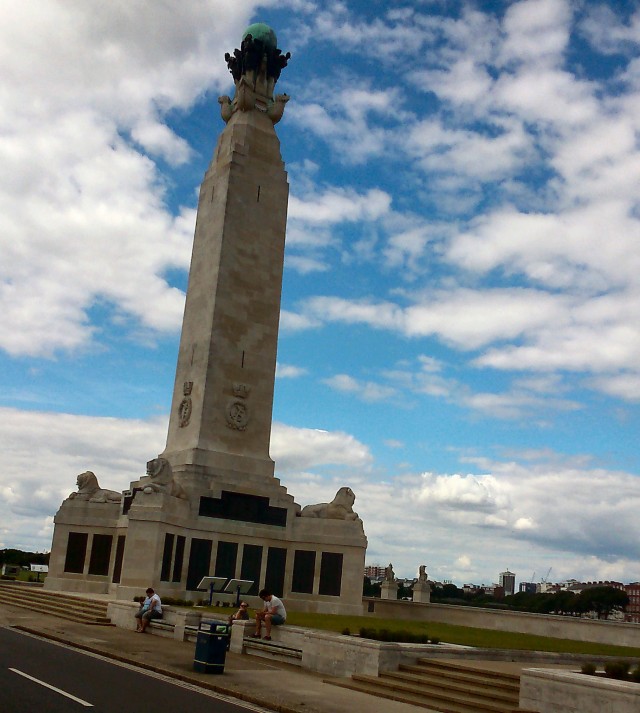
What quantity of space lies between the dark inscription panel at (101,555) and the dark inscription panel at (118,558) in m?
0.95

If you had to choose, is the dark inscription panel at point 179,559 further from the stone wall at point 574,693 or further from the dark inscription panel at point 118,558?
the stone wall at point 574,693

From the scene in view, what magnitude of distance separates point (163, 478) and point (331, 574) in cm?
1099

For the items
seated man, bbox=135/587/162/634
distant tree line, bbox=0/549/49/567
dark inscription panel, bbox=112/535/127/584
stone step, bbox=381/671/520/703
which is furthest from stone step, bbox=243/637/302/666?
distant tree line, bbox=0/549/49/567

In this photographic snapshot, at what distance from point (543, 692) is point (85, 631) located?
1627cm

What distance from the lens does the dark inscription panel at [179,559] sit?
41.0 m

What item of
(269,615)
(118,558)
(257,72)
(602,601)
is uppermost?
(257,72)

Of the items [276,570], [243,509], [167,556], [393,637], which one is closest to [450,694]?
[393,637]

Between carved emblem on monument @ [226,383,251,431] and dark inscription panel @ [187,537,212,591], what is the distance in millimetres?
7324

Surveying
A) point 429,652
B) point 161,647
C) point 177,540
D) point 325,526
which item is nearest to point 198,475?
point 177,540

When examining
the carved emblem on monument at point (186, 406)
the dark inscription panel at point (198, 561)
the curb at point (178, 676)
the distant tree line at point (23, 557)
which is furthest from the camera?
the distant tree line at point (23, 557)

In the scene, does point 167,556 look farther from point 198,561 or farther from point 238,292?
point 238,292

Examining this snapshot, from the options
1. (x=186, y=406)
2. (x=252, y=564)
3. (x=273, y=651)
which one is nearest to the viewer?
(x=273, y=651)

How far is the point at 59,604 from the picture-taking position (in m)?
34.1

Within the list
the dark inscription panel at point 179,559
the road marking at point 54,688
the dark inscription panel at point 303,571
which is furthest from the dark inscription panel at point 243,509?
the road marking at point 54,688
